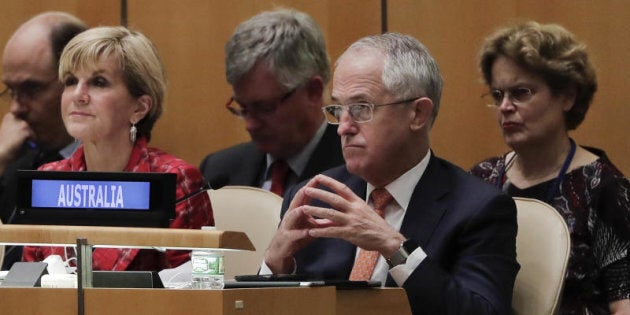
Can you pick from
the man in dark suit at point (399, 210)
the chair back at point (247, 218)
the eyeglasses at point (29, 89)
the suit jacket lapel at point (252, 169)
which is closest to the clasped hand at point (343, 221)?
the man in dark suit at point (399, 210)

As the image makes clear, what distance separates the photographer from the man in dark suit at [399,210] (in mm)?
2760

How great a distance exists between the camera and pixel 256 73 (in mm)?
4188

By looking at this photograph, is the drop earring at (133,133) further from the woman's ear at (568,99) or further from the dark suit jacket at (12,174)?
the woman's ear at (568,99)

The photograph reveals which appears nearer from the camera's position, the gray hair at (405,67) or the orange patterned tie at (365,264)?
the orange patterned tie at (365,264)

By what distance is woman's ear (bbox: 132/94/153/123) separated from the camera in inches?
140

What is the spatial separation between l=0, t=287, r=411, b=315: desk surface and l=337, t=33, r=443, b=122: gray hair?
2.90ft

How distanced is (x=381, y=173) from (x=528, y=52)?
1.02 metres

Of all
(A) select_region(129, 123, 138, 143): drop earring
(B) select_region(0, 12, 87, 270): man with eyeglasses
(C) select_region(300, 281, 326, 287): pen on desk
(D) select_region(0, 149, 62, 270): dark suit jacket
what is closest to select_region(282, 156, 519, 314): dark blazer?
(C) select_region(300, 281, 326, 287): pen on desk

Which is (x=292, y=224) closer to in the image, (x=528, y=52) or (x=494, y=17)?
(x=528, y=52)

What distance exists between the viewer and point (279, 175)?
417 centimetres

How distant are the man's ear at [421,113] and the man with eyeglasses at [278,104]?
0.96 m

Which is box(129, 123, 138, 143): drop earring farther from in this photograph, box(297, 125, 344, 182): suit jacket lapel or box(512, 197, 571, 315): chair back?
box(512, 197, 571, 315): chair back

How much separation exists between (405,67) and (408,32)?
1753 mm

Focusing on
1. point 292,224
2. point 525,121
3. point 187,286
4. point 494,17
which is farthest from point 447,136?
point 187,286
